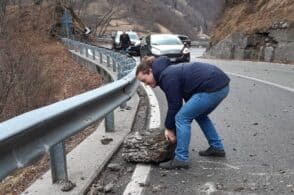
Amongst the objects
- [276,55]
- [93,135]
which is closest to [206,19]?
[276,55]

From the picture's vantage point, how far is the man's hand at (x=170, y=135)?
6.29m

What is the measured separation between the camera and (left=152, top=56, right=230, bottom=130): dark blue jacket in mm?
6102

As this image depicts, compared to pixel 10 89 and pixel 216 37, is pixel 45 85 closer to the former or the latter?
pixel 10 89

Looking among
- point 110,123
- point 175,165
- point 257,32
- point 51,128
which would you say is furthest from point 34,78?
point 51,128

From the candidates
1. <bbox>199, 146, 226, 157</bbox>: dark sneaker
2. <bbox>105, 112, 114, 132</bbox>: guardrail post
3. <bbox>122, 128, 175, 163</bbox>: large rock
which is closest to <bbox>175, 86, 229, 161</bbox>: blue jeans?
<bbox>122, 128, 175, 163</bbox>: large rock

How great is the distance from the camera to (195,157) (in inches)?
263

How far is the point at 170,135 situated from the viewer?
6301mm

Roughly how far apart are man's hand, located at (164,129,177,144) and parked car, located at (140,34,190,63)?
17022 mm

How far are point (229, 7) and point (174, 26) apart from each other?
3388 inches

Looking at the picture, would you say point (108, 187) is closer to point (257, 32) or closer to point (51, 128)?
point (51, 128)

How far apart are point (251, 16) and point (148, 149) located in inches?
1117

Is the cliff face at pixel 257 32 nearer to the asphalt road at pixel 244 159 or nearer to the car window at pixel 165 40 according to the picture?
the car window at pixel 165 40

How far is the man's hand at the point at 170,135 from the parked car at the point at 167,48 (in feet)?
55.8

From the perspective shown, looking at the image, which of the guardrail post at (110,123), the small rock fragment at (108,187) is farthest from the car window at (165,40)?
the small rock fragment at (108,187)
